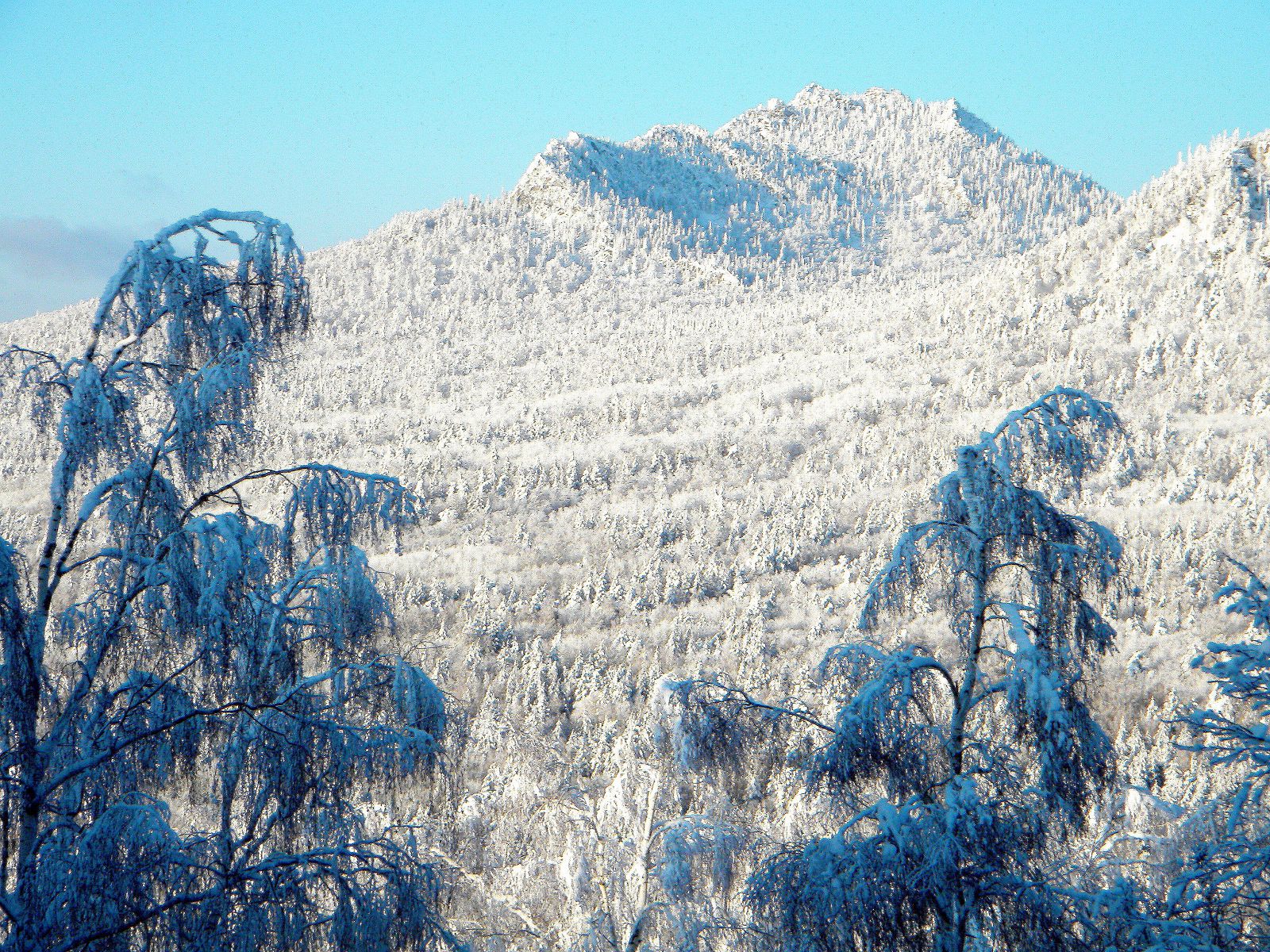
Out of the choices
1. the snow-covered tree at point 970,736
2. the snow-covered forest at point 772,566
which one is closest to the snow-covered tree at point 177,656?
the snow-covered forest at point 772,566

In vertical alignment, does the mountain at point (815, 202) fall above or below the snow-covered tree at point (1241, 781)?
above

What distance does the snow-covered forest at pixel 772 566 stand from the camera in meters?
4.89

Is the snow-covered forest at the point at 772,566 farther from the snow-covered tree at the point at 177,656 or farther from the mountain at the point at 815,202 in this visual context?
the mountain at the point at 815,202

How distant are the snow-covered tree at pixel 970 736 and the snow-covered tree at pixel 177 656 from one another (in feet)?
7.06

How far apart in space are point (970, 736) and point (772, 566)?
4206 cm

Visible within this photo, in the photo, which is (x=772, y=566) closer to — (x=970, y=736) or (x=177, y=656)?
(x=970, y=736)

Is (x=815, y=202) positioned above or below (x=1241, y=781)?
above

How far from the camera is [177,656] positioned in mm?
4648

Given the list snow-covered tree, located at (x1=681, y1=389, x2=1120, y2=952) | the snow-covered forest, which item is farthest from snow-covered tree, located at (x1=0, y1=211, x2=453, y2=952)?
snow-covered tree, located at (x1=681, y1=389, x2=1120, y2=952)

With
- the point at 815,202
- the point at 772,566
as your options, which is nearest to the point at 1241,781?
the point at 772,566

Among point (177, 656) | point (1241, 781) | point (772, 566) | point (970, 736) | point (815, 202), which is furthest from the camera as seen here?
point (815, 202)

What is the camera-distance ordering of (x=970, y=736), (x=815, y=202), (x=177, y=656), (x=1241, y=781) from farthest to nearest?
(x=815, y=202), (x=970, y=736), (x=1241, y=781), (x=177, y=656)

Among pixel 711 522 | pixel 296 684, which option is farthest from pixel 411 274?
pixel 296 684

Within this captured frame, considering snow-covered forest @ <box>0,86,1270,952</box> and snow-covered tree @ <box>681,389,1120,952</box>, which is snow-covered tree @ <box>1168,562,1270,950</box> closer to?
snow-covered forest @ <box>0,86,1270,952</box>
